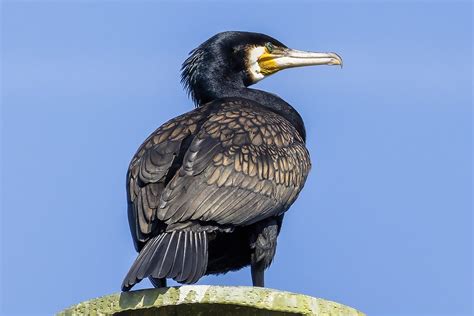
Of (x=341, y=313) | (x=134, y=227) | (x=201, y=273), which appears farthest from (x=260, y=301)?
(x=134, y=227)

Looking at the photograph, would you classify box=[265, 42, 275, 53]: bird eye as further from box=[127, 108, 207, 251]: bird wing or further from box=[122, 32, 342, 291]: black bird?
box=[127, 108, 207, 251]: bird wing

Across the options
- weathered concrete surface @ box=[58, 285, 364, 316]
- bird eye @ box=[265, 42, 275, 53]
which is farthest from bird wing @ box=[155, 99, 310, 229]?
weathered concrete surface @ box=[58, 285, 364, 316]

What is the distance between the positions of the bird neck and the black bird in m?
0.01

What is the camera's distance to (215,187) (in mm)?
9312

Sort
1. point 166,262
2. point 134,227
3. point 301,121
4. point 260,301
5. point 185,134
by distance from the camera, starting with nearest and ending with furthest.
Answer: point 260,301 → point 166,262 → point 134,227 → point 185,134 → point 301,121

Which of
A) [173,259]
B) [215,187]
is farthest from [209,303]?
[215,187]

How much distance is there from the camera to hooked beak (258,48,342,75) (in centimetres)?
1156

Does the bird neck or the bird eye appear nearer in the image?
the bird neck

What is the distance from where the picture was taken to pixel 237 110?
10.4 meters

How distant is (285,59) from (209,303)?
4658mm

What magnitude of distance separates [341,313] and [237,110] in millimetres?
3135

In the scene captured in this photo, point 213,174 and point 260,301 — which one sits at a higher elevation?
point 213,174

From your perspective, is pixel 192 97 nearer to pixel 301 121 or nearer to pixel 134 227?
pixel 301 121

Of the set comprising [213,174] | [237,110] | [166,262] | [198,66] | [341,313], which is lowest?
[341,313]
